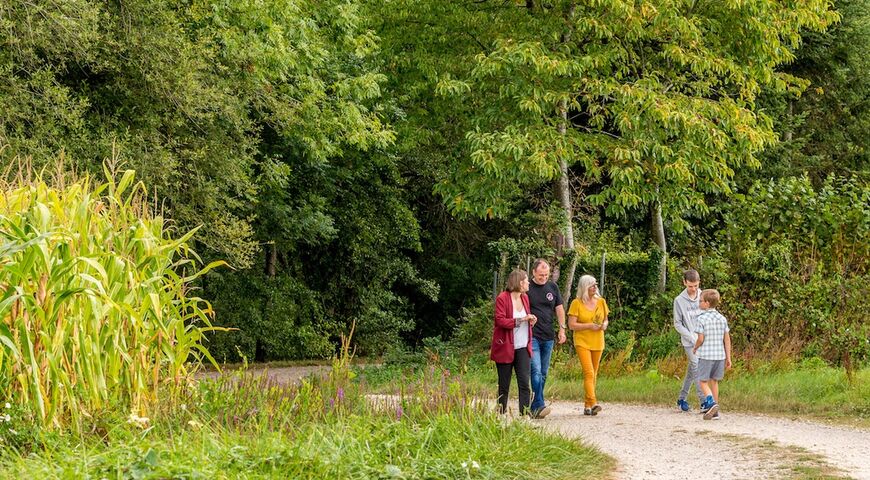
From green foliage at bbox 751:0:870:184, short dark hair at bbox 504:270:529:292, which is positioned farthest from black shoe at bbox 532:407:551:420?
green foliage at bbox 751:0:870:184

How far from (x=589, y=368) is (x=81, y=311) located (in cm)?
617

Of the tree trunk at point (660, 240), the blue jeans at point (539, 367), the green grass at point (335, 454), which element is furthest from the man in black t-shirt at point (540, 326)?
the tree trunk at point (660, 240)

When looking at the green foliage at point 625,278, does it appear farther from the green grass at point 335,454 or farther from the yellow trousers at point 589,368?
the green grass at point 335,454

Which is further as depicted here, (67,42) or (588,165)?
(588,165)

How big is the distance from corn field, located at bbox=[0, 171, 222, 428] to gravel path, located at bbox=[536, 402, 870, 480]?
366 centimetres

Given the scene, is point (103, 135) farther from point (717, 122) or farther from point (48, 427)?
point (717, 122)

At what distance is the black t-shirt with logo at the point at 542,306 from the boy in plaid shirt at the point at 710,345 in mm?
1695

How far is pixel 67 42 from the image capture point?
46.4 feet

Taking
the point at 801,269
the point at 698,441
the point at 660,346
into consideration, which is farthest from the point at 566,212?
the point at 698,441

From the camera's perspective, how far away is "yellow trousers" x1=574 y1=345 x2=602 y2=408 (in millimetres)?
11734

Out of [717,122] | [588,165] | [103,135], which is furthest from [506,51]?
[103,135]

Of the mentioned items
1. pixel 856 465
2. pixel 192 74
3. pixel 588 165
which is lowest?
pixel 856 465

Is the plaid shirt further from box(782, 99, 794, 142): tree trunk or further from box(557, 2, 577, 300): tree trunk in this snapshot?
box(782, 99, 794, 142): tree trunk

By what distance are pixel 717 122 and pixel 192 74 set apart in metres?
8.74
